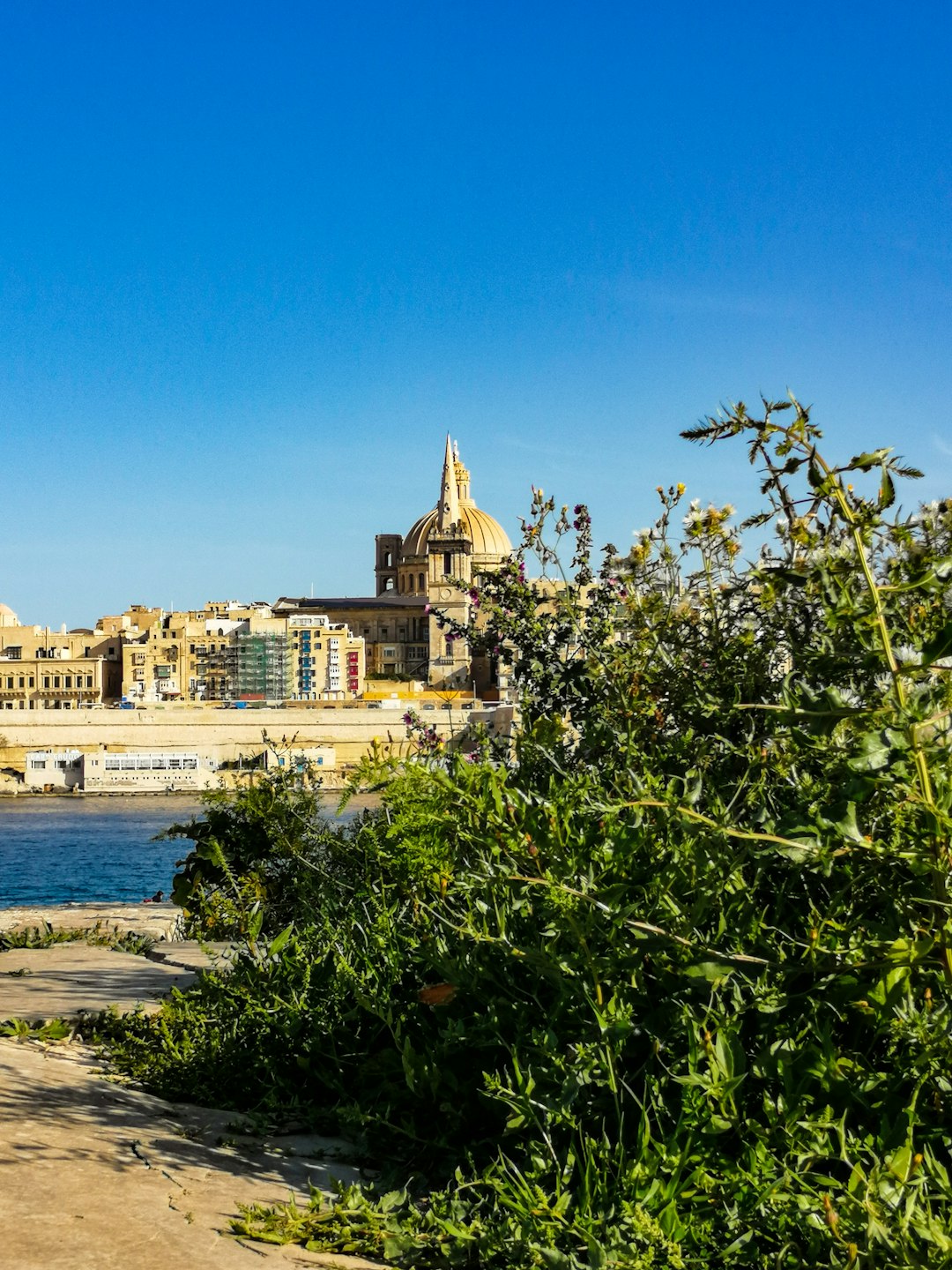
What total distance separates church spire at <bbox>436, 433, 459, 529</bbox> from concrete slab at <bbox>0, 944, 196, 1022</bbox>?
324 ft

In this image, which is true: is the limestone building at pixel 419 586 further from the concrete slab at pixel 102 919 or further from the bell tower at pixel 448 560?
the concrete slab at pixel 102 919

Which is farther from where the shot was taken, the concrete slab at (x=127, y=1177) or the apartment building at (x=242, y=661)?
the apartment building at (x=242, y=661)

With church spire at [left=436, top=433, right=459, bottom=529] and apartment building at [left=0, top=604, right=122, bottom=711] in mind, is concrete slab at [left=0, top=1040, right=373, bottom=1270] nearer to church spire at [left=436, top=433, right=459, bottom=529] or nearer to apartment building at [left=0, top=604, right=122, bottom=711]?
apartment building at [left=0, top=604, right=122, bottom=711]

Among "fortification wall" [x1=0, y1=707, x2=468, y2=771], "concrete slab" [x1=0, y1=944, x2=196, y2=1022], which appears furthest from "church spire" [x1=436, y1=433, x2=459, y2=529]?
"concrete slab" [x1=0, y1=944, x2=196, y2=1022]

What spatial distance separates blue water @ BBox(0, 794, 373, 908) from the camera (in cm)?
2198

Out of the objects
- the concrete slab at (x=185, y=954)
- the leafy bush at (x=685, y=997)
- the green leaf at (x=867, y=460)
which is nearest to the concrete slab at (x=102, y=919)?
the concrete slab at (x=185, y=954)

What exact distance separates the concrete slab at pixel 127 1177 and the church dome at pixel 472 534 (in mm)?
95142

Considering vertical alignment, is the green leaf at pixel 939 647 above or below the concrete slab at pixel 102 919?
above

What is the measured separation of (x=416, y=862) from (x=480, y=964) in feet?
2.12

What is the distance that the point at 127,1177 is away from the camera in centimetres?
253

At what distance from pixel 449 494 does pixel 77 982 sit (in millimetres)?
105812

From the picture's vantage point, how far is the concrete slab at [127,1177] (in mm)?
2207

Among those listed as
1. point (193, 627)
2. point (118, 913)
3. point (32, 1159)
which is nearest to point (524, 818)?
point (32, 1159)

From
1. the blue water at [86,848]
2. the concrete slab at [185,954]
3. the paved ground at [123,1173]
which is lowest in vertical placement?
the blue water at [86,848]
